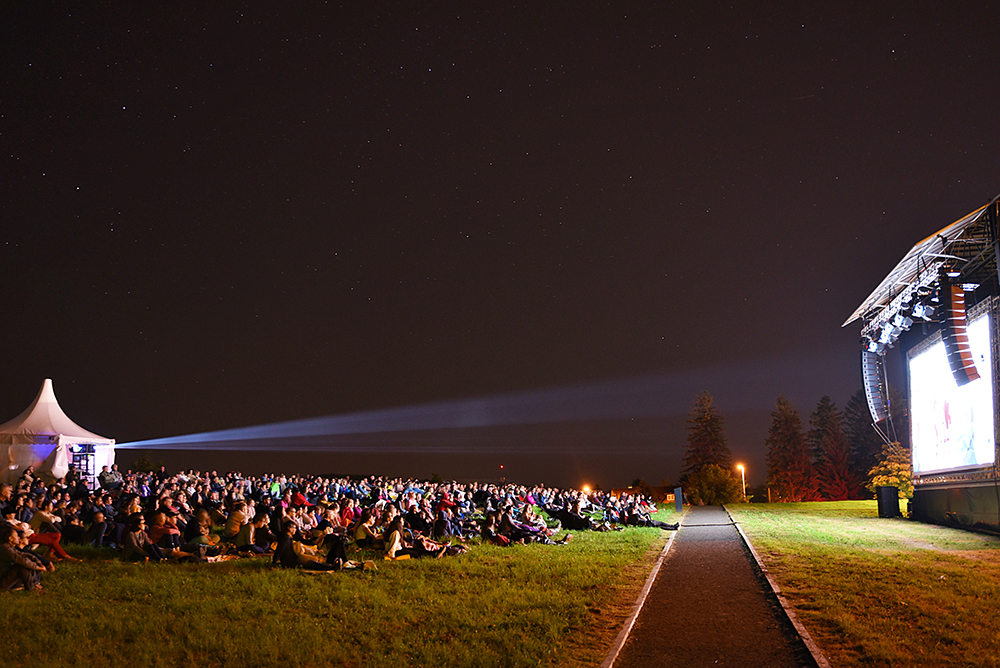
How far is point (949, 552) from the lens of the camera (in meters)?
15.7

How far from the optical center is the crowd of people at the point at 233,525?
13609 mm

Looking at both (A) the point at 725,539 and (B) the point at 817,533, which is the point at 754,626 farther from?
(B) the point at 817,533

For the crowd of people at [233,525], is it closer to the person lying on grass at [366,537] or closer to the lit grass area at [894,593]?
the person lying on grass at [366,537]

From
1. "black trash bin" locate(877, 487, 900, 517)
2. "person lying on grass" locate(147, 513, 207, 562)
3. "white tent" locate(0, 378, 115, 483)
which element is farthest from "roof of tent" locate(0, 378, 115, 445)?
"black trash bin" locate(877, 487, 900, 517)

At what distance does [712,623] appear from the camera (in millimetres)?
9500

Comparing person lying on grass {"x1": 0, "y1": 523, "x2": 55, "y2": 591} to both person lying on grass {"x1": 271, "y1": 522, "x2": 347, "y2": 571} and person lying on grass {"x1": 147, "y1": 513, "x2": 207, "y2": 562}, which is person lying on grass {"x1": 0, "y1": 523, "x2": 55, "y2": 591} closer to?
person lying on grass {"x1": 147, "y1": 513, "x2": 207, "y2": 562}

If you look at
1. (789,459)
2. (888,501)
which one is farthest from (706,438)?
(888,501)

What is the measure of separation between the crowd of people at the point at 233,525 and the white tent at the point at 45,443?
6.41 metres

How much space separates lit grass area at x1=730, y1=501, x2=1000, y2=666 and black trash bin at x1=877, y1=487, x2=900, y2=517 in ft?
26.3

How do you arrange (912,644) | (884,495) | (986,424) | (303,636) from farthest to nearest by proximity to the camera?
(884,495)
(986,424)
(303,636)
(912,644)

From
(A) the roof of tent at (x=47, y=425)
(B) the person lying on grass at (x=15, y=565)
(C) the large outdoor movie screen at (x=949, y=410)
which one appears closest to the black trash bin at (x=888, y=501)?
(C) the large outdoor movie screen at (x=949, y=410)

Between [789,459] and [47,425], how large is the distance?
69100mm

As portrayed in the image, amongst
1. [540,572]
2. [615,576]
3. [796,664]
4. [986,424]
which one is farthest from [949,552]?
[796,664]

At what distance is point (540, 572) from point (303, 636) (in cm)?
A: 595
